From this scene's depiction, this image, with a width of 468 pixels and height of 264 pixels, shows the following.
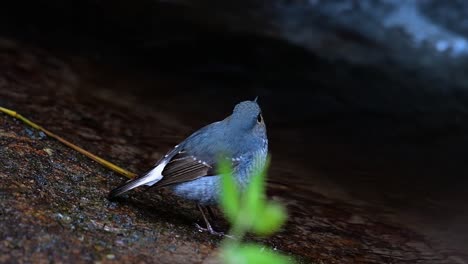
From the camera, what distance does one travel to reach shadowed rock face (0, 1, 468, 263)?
4410 millimetres

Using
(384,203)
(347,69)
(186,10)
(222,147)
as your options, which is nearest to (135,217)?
(222,147)

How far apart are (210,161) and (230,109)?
377 cm

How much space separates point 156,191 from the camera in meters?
5.43

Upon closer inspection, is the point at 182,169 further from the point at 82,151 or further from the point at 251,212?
the point at 251,212

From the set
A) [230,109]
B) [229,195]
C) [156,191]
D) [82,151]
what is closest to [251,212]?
[229,195]

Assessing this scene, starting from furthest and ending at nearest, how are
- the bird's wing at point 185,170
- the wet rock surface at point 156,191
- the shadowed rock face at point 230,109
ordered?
the bird's wing at point 185,170 → the shadowed rock face at point 230,109 → the wet rock surface at point 156,191

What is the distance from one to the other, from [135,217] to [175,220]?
1.28 ft

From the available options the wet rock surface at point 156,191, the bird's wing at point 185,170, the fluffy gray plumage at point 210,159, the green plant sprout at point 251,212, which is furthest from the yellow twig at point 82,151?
the green plant sprout at point 251,212

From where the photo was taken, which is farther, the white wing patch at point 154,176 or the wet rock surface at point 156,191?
the white wing patch at point 154,176

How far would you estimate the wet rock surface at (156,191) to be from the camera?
400 cm

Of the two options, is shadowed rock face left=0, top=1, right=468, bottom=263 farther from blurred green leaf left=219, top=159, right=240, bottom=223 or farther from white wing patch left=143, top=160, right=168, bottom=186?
blurred green leaf left=219, top=159, right=240, bottom=223

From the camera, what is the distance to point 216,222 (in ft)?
17.2

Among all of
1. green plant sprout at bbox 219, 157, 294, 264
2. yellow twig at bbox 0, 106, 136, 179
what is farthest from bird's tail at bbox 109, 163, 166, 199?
green plant sprout at bbox 219, 157, 294, 264

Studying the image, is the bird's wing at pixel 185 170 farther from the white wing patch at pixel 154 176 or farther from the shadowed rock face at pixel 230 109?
the shadowed rock face at pixel 230 109
